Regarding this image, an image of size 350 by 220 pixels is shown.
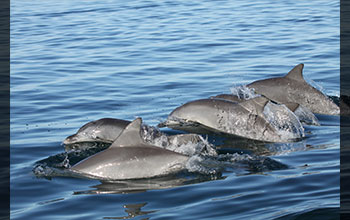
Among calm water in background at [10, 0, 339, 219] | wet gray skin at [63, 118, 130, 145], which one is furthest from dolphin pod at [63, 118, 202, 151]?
calm water in background at [10, 0, 339, 219]

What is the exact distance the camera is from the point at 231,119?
13047 mm

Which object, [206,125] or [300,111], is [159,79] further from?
[300,111]

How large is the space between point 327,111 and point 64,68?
886 centimetres

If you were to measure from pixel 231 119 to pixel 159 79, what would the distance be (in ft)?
18.1

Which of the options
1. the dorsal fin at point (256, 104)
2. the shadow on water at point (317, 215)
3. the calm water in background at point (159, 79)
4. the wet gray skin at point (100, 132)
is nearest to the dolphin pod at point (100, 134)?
the wet gray skin at point (100, 132)

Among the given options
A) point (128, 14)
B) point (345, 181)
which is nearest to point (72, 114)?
point (345, 181)

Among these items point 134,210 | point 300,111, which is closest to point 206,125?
point 300,111

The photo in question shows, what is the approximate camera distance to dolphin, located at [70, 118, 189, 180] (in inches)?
388

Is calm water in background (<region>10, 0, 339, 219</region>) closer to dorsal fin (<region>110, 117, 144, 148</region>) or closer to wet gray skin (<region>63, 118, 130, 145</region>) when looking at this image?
wet gray skin (<region>63, 118, 130, 145</region>)

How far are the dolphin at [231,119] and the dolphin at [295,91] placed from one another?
68.8 inches

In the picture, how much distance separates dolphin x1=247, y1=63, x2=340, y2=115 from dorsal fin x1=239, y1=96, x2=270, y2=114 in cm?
237

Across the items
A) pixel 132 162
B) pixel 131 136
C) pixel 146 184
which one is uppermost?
pixel 131 136

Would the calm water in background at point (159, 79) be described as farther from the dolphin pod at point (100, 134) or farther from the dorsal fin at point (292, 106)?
the dorsal fin at point (292, 106)

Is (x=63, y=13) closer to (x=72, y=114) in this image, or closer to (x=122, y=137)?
(x=72, y=114)
